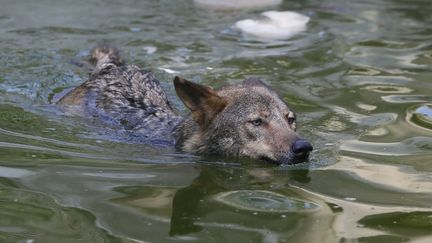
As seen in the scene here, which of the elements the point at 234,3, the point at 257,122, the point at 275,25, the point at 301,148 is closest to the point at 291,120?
the point at 257,122

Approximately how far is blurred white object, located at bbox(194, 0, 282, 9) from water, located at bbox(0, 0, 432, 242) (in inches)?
13.5

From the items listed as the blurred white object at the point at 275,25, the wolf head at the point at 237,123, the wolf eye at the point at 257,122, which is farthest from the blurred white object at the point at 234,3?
the wolf eye at the point at 257,122

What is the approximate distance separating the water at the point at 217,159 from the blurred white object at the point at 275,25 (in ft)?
0.79

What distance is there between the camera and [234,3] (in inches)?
547

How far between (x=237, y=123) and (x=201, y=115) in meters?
0.48

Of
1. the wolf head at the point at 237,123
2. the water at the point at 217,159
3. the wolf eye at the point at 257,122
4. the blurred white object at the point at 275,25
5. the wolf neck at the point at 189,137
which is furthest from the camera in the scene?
the blurred white object at the point at 275,25

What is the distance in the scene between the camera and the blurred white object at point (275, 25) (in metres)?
12.0

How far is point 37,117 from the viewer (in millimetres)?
7566

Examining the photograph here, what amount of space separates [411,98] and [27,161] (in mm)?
4814

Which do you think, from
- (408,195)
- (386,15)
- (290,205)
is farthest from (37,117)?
(386,15)

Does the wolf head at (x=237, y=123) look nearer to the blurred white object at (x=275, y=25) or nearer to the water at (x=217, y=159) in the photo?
the water at (x=217, y=159)

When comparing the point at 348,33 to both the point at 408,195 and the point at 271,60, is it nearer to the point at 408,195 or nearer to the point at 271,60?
the point at 271,60

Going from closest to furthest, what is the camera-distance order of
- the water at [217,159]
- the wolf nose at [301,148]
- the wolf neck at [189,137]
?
the water at [217,159] → the wolf nose at [301,148] → the wolf neck at [189,137]

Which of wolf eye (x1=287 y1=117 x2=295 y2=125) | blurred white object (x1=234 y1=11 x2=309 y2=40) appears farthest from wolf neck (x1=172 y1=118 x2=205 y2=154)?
blurred white object (x1=234 y1=11 x2=309 y2=40)
